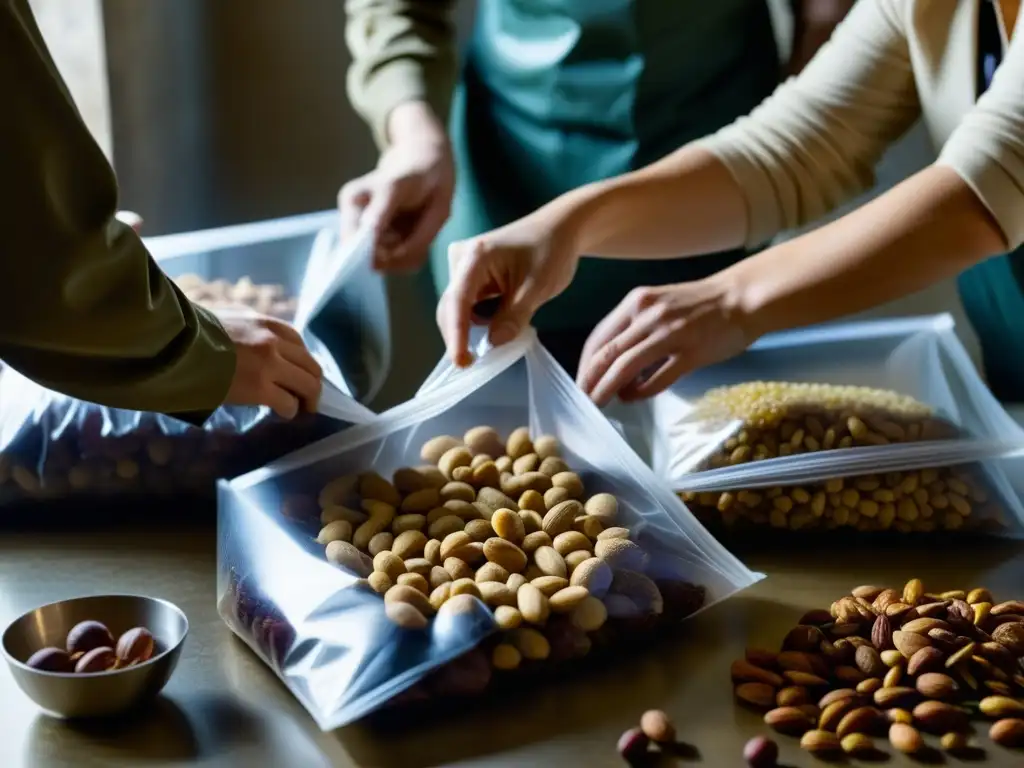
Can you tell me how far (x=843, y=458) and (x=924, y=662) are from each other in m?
0.19

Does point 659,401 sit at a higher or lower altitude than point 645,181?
lower

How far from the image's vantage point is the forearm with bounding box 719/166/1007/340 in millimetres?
932

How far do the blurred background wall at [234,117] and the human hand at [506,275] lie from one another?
56 cm

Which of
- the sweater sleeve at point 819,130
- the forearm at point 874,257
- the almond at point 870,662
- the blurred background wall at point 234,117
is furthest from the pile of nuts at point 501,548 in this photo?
the blurred background wall at point 234,117

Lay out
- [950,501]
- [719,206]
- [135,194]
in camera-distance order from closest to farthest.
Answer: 1. [950,501]
2. [719,206]
3. [135,194]

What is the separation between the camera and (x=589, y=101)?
1.27 meters

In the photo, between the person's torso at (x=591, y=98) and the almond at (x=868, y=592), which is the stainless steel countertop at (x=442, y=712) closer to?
the almond at (x=868, y=592)

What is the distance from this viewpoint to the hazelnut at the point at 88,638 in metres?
0.72

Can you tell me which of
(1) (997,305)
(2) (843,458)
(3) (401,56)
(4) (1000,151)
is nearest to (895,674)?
(2) (843,458)

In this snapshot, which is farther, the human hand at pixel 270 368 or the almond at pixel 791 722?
the human hand at pixel 270 368

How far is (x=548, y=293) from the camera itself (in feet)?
3.25

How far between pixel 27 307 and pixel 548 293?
1.45ft

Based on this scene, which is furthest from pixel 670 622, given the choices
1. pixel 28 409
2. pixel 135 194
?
pixel 135 194

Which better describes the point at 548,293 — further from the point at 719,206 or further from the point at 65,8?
the point at 65,8
